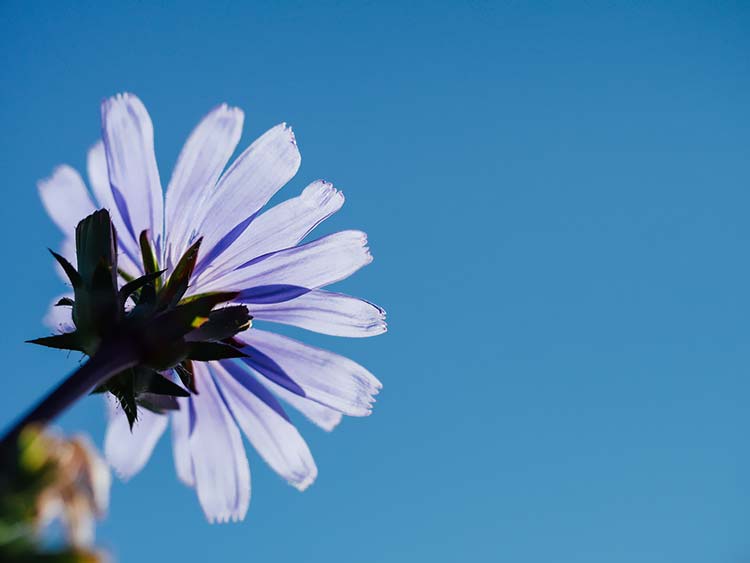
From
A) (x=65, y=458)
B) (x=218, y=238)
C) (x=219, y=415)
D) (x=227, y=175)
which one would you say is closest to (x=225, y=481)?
(x=219, y=415)

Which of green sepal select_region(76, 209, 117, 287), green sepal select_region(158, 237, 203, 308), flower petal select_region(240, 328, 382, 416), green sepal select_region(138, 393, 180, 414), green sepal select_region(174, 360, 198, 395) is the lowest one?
green sepal select_region(138, 393, 180, 414)

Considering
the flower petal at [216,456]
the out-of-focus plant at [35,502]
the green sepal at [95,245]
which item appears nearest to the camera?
the out-of-focus plant at [35,502]

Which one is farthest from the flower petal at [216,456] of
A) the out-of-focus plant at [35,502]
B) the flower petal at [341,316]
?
the out-of-focus plant at [35,502]

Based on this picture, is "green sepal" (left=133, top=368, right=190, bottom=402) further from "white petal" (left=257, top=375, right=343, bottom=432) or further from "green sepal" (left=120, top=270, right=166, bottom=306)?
"white petal" (left=257, top=375, right=343, bottom=432)

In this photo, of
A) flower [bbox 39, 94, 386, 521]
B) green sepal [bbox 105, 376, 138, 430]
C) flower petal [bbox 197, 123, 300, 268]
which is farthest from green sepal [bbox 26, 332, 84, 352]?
flower petal [bbox 197, 123, 300, 268]

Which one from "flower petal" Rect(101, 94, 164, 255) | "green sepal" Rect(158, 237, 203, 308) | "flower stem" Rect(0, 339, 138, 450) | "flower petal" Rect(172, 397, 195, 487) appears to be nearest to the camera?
"flower stem" Rect(0, 339, 138, 450)

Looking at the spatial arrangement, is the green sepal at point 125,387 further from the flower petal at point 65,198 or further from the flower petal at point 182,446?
the flower petal at point 65,198

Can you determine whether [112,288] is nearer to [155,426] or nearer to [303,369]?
[303,369]
